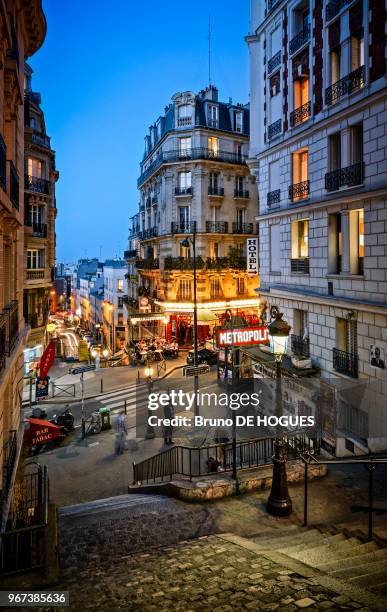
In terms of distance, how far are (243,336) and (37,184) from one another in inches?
711

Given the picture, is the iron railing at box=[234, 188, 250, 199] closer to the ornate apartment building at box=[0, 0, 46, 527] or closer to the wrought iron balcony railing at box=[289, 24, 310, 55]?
the wrought iron balcony railing at box=[289, 24, 310, 55]

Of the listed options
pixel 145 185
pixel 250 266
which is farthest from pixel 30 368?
pixel 145 185

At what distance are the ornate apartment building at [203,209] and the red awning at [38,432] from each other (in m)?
22.8

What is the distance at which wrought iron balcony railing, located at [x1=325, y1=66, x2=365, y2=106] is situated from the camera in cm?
1204

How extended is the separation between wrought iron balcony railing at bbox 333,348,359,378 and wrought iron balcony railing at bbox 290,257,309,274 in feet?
11.3

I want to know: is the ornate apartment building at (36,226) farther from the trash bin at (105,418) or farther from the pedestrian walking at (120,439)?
the pedestrian walking at (120,439)

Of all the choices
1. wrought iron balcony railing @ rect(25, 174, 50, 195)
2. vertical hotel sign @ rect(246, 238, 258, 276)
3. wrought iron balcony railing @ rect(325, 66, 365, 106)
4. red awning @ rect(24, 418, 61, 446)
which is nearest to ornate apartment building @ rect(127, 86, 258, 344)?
wrought iron balcony railing @ rect(25, 174, 50, 195)

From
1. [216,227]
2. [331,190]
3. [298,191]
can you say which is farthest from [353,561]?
[216,227]

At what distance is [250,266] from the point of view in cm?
2211

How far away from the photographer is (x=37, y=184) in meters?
25.3

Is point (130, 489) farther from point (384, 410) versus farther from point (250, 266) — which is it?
point (250, 266)

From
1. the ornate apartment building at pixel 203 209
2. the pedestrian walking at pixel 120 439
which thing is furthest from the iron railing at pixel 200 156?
the pedestrian walking at pixel 120 439

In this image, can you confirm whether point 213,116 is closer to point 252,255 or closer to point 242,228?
point 242,228

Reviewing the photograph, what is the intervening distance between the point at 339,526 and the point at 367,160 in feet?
32.0
